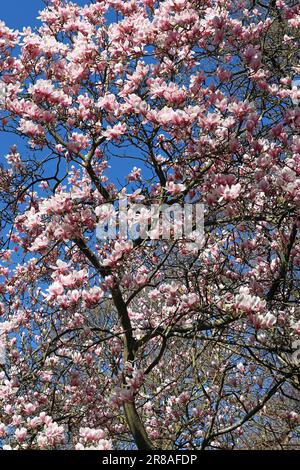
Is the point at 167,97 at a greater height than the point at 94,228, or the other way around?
the point at 167,97

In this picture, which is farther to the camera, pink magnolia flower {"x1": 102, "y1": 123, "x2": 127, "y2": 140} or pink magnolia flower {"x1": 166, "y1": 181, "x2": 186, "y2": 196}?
pink magnolia flower {"x1": 102, "y1": 123, "x2": 127, "y2": 140}

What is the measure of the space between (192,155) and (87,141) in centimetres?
83

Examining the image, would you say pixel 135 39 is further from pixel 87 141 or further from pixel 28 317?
pixel 28 317

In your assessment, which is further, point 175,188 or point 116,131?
point 116,131

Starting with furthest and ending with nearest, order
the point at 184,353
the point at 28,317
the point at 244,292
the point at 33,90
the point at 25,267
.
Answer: the point at 184,353
the point at 28,317
the point at 25,267
the point at 33,90
the point at 244,292

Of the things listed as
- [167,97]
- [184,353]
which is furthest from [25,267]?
[184,353]

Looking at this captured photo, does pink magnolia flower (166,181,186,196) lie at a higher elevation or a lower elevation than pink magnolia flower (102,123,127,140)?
lower

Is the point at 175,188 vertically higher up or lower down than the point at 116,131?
lower down

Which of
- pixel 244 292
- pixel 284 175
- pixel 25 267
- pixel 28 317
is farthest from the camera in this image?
pixel 28 317

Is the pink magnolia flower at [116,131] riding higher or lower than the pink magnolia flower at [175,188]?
higher

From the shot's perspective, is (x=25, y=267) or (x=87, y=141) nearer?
(x=87, y=141)

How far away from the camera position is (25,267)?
489 cm

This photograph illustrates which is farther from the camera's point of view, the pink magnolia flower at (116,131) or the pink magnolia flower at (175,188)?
the pink magnolia flower at (116,131)
